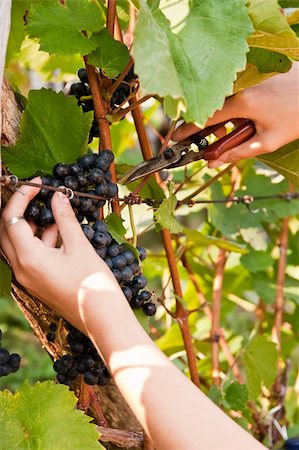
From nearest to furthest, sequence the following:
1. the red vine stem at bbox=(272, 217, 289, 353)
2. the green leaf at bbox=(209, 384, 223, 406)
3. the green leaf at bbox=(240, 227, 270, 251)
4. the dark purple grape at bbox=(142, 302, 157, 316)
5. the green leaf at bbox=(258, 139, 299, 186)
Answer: the dark purple grape at bbox=(142, 302, 157, 316), the green leaf at bbox=(258, 139, 299, 186), the green leaf at bbox=(209, 384, 223, 406), the green leaf at bbox=(240, 227, 270, 251), the red vine stem at bbox=(272, 217, 289, 353)

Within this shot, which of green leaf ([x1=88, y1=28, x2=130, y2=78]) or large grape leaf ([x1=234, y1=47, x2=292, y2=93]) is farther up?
green leaf ([x1=88, y1=28, x2=130, y2=78])

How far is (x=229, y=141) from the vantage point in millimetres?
997

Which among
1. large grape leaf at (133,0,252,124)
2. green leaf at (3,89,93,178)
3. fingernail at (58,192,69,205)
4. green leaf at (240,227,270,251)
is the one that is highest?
large grape leaf at (133,0,252,124)

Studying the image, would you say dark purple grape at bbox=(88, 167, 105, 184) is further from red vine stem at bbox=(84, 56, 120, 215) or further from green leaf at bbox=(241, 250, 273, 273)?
green leaf at bbox=(241, 250, 273, 273)

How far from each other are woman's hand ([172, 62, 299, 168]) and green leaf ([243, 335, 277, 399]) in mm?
647

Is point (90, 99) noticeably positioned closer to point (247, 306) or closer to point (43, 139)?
point (43, 139)

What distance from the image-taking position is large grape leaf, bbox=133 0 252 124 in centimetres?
72

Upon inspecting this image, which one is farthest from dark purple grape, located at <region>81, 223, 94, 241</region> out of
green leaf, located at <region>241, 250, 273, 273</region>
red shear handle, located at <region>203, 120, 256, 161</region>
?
green leaf, located at <region>241, 250, 273, 273</region>

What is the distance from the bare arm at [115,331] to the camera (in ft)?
2.49

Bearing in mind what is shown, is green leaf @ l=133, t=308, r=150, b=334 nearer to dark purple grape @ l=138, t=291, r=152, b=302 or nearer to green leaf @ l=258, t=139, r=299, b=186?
dark purple grape @ l=138, t=291, r=152, b=302

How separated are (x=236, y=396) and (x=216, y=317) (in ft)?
0.94

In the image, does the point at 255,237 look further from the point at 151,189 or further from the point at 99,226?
the point at 99,226

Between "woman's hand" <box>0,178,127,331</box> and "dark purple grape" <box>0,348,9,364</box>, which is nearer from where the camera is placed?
"woman's hand" <box>0,178,127,331</box>

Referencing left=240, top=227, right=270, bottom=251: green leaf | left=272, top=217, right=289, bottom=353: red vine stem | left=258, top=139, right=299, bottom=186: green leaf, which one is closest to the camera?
left=258, top=139, right=299, bottom=186: green leaf
